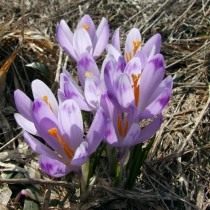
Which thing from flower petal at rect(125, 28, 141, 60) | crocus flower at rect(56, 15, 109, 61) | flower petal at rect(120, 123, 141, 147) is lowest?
flower petal at rect(120, 123, 141, 147)

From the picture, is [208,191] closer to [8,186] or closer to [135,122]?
[135,122]

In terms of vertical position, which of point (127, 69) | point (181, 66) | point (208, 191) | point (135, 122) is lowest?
point (208, 191)

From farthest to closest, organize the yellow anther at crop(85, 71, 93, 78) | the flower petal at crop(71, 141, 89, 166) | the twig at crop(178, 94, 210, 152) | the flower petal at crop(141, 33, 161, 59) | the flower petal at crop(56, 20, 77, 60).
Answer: the twig at crop(178, 94, 210, 152)
the flower petal at crop(56, 20, 77, 60)
the flower petal at crop(141, 33, 161, 59)
the yellow anther at crop(85, 71, 93, 78)
the flower petal at crop(71, 141, 89, 166)

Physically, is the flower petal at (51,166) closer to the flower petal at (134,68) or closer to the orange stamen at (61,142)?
the orange stamen at (61,142)

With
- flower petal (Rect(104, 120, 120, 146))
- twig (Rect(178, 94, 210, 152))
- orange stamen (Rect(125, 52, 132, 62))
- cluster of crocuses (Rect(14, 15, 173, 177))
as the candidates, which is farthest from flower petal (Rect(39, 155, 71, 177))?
twig (Rect(178, 94, 210, 152))

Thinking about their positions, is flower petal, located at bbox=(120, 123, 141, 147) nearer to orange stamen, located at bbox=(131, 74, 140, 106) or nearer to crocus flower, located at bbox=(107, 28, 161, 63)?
orange stamen, located at bbox=(131, 74, 140, 106)

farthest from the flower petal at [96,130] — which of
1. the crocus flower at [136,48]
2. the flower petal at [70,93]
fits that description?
the crocus flower at [136,48]

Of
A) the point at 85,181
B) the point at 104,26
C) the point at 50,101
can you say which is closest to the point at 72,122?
the point at 50,101

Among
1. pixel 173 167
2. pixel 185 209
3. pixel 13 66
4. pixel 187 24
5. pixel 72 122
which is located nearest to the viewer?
pixel 72 122
